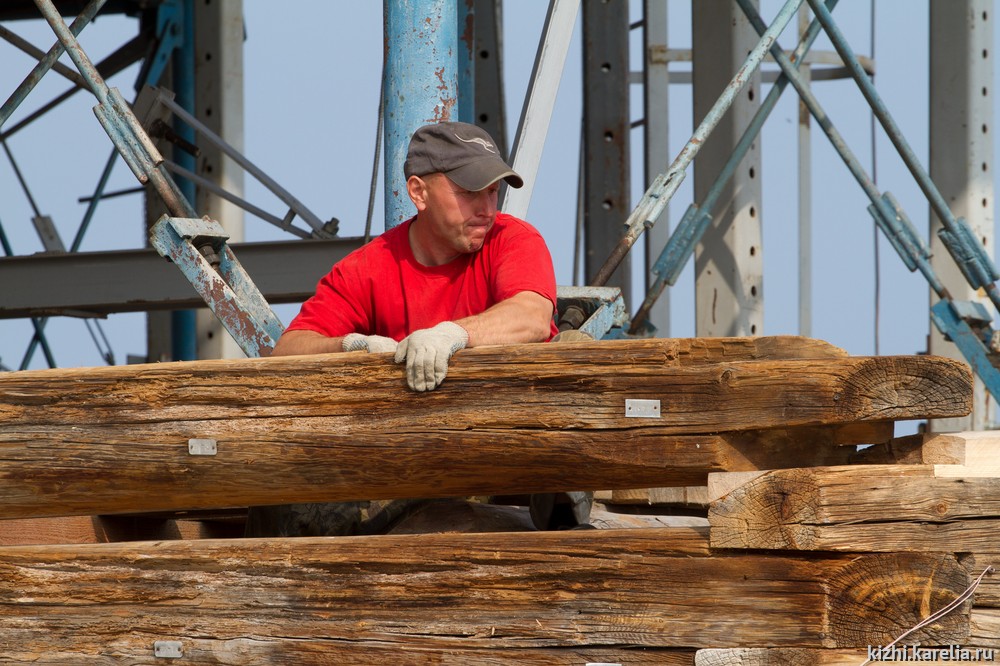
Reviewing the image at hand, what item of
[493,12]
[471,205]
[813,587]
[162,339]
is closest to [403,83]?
[471,205]

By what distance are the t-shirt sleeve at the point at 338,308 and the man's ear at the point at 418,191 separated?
0.94 ft

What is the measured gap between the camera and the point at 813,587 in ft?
9.16

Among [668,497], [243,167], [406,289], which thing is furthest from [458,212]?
[243,167]

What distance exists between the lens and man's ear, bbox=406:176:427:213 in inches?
164

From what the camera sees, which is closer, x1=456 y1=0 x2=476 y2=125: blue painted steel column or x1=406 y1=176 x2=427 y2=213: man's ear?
x1=406 y1=176 x2=427 y2=213: man's ear

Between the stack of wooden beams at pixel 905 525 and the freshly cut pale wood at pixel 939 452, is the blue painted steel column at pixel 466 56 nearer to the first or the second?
the freshly cut pale wood at pixel 939 452

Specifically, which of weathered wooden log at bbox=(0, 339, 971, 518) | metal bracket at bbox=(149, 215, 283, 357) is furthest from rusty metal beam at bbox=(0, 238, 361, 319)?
weathered wooden log at bbox=(0, 339, 971, 518)

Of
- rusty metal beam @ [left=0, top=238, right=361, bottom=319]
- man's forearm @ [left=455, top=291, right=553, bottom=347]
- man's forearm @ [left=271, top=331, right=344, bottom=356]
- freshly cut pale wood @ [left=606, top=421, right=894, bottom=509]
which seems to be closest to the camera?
freshly cut pale wood @ [left=606, top=421, right=894, bottom=509]

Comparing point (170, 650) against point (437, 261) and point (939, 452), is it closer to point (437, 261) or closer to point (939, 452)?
point (437, 261)

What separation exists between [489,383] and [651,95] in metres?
7.31

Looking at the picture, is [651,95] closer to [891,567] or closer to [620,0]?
[620,0]

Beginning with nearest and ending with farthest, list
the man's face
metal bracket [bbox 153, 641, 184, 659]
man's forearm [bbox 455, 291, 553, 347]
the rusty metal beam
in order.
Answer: metal bracket [bbox 153, 641, 184, 659] → man's forearm [bbox 455, 291, 553, 347] → the man's face → the rusty metal beam

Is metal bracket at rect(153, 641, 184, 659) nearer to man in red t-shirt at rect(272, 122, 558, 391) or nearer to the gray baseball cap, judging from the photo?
man in red t-shirt at rect(272, 122, 558, 391)

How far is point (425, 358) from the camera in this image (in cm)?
310
